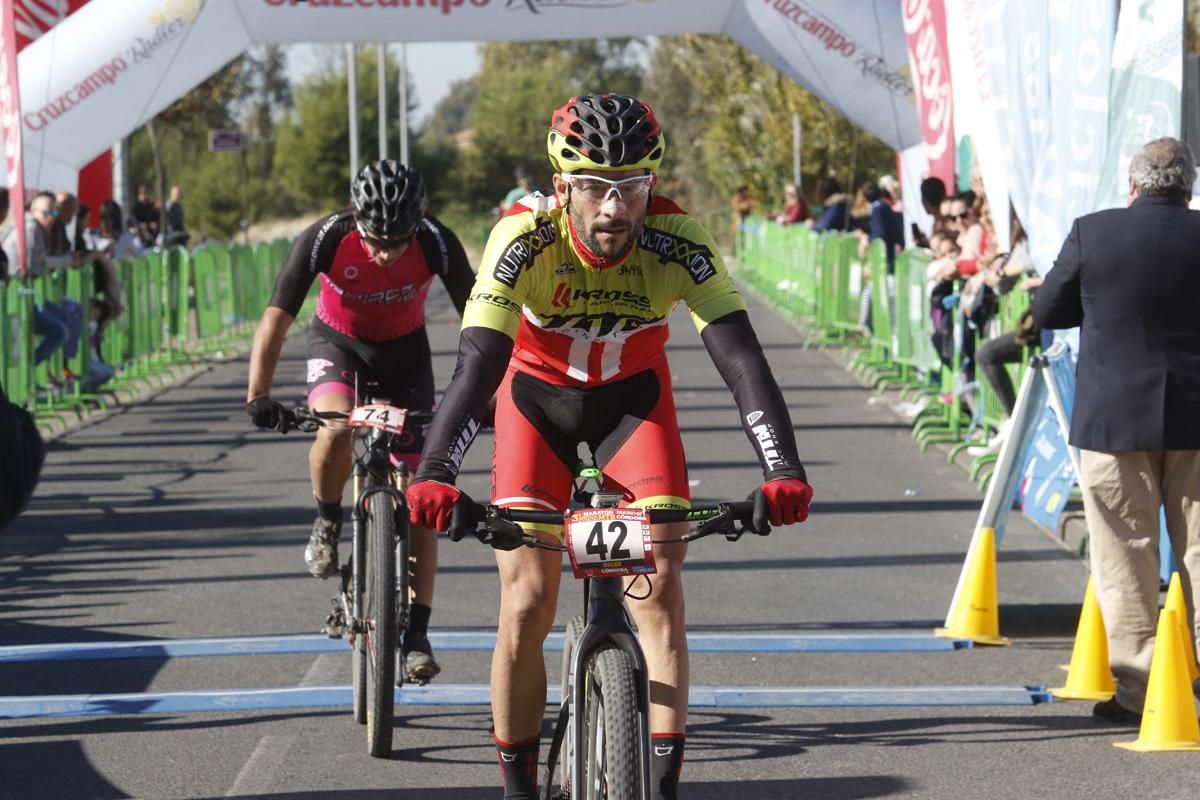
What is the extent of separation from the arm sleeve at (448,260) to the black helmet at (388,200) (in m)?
0.35

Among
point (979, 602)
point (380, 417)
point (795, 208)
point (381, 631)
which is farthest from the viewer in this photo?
point (795, 208)

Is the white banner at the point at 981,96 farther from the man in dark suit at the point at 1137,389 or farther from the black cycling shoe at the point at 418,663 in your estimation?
the black cycling shoe at the point at 418,663

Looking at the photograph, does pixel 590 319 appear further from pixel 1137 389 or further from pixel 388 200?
pixel 1137 389

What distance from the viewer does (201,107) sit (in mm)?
43125

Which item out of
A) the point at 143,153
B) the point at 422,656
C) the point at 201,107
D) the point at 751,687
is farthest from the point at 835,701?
the point at 143,153

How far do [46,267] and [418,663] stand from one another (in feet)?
35.0

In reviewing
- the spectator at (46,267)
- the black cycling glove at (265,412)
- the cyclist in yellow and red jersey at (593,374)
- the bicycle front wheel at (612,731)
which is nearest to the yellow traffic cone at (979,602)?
the black cycling glove at (265,412)

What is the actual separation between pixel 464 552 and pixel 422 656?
408 centimetres

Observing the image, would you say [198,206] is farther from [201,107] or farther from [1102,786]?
[1102,786]

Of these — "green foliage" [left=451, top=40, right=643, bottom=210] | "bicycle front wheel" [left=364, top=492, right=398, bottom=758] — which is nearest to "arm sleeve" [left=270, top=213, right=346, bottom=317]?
"bicycle front wheel" [left=364, top=492, right=398, bottom=758]

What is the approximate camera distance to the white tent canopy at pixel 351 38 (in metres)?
19.1

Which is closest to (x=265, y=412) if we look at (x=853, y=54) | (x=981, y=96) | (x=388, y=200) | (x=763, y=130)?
(x=388, y=200)

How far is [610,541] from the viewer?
4.28 meters

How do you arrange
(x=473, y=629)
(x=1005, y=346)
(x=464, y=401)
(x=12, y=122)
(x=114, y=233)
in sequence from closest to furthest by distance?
1. (x=464, y=401)
2. (x=473, y=629)
3. (x=1005, y=346)
4. (x=12, y=122)
5. (x=114, y=233)
